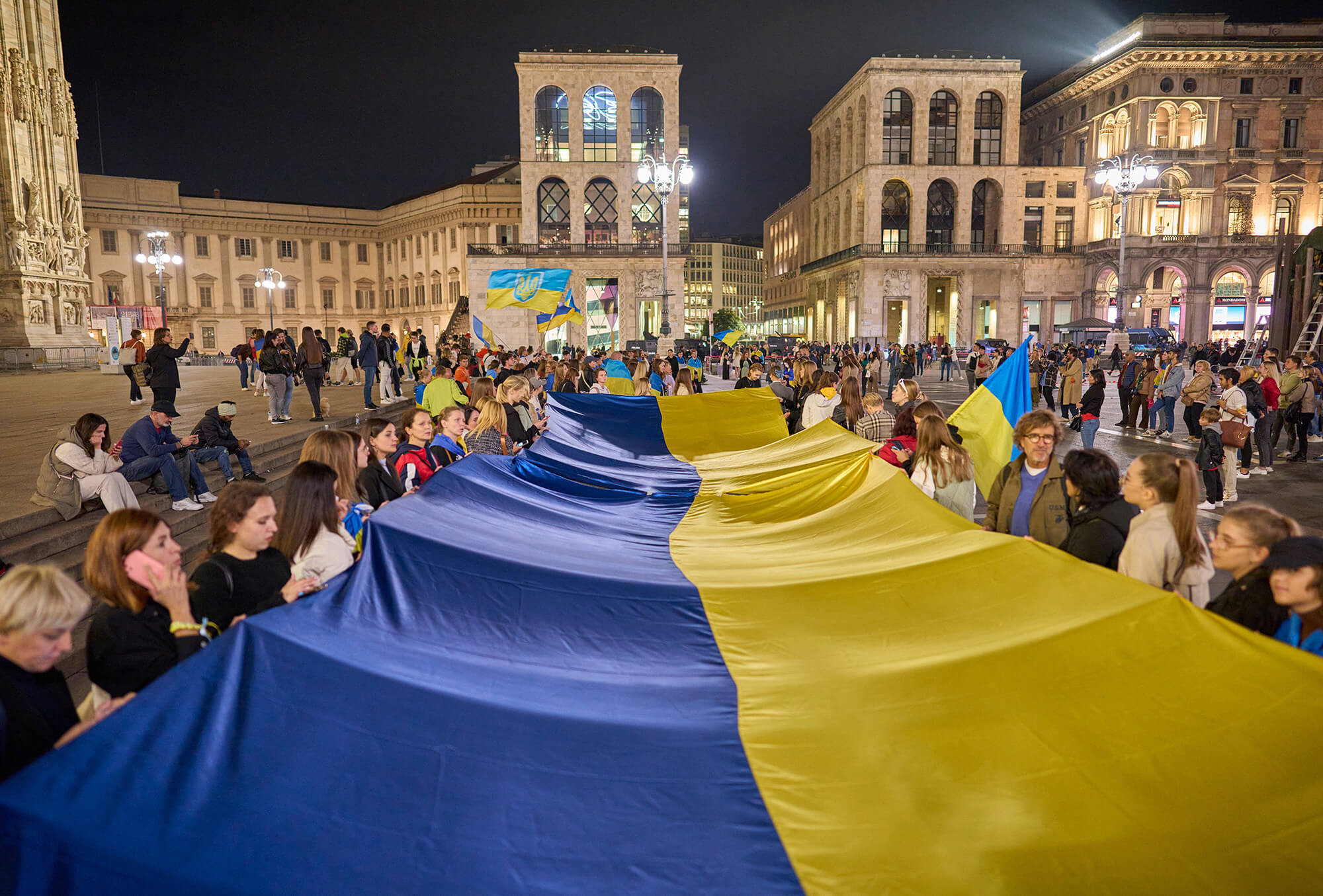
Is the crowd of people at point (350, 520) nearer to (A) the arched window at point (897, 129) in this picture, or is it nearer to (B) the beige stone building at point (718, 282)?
(A) the arched window at point (897, 129)

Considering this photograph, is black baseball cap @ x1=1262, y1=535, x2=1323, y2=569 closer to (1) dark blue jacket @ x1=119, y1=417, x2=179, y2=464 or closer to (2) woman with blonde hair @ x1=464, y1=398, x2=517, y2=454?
(2) woman with blonde hair @ x1=464, y1=398, x2=517, y2=454

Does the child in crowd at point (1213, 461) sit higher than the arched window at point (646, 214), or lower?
lower

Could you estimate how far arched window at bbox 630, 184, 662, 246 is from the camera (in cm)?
5262

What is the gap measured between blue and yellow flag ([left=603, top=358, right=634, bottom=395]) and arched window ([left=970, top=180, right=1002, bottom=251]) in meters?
50.3

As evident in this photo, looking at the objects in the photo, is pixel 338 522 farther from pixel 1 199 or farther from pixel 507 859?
pixel 1 199

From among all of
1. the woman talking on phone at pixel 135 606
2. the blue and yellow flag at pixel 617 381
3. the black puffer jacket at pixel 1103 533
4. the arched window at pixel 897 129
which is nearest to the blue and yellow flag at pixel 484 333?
the blue and yellow flag at pixel 617 381

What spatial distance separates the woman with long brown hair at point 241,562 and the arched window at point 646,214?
50519 millimetres

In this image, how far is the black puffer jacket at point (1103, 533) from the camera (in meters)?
4.16

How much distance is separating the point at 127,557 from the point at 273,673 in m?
0.69

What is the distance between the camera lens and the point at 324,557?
4.20 m

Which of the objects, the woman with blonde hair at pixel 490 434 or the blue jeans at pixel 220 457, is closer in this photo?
the woman with blonde hair at pixel 490 434

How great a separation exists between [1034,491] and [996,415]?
2.13 metres

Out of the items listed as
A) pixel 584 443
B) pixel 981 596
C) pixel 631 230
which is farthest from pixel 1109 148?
pixel 981 596

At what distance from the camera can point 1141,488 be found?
3898 millimetres
